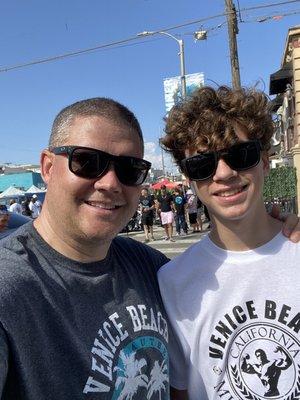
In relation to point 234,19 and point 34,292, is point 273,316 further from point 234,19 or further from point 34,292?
point 234,19

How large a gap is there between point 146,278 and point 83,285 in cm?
43

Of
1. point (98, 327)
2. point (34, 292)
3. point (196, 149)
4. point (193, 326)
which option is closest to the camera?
point (34, 292)

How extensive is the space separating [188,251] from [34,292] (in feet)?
2.92

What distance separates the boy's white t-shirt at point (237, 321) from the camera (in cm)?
177

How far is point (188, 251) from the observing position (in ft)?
7.00

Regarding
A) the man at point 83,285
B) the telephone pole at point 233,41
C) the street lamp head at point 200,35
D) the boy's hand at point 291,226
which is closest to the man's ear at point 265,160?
the boy's hand at point 291,226

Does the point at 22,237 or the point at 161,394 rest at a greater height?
the point at 22,237

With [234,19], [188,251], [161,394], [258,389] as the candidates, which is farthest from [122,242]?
[234,19]

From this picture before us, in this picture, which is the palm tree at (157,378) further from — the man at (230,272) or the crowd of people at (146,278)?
the man at (230,272)

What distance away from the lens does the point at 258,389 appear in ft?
5.82

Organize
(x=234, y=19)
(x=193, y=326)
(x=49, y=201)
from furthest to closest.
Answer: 1. (x=234, y=19)
2. (x=193, y=326)
3. (x=49, y=201)

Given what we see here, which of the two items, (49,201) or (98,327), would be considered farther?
(49,201)

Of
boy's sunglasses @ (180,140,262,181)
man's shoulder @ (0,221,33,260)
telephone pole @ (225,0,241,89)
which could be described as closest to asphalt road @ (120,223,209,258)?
telephone pole @ (225,0,241,89)

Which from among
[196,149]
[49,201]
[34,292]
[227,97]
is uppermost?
[227,97]
